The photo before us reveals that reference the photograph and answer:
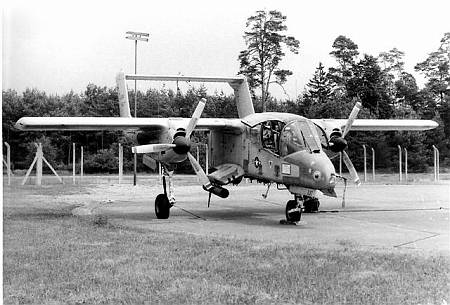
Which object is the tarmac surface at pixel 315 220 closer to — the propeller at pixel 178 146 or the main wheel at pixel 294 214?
the main wheel at pixel 294 214

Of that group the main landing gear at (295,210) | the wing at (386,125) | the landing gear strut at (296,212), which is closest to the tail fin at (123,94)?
the main landing gear at (295,210)

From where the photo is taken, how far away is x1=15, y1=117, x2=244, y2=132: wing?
17.3 m

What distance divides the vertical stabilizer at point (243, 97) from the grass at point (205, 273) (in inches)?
387

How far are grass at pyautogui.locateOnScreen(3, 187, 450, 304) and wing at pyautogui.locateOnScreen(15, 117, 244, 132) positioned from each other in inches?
227

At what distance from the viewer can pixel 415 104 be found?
49062mm

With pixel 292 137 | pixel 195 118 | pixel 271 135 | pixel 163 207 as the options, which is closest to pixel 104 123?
pixel 195 118

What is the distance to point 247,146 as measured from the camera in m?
18.3

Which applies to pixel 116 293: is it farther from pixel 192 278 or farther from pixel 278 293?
pixel 278 293

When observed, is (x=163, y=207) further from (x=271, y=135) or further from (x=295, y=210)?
(x=295, y=210)

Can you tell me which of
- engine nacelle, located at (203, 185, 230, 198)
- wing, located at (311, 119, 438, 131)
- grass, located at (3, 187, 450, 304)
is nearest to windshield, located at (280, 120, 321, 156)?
engine nacelle, located at (203, 185, 230, 198)

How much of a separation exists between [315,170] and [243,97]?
727 cm

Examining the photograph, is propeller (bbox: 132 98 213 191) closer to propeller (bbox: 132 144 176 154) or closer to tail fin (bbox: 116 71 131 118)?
propeller (bbox: 132 144 176 154)

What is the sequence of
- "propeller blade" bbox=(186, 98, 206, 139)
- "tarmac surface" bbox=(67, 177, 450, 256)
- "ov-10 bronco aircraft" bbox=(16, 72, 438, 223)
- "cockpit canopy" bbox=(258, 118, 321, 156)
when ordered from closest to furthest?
"tarmac surface" bbox=(67, 177, 450, 256), "ov-10 bronco aircraft" bbox=(16, 72, 438, 223), "cockpit canopy" bbox=(258, 118, 321, 156), "propeller blade" bbox=(186, 98, 206, 139)

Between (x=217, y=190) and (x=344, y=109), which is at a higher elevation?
(x=344, y=109)
